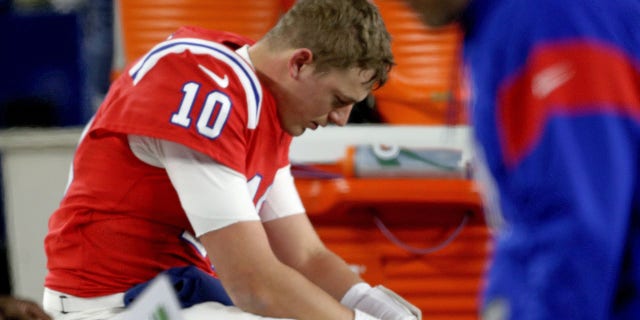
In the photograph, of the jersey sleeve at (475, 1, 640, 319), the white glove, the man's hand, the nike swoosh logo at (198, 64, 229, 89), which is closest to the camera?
the jersey sleeve at (475, 1, 640, 319)

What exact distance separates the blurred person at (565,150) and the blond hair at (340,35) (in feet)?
2.65

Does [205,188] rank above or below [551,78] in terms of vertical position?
below

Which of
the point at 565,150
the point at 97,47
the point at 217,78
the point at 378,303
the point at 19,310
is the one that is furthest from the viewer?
the point at 97,47

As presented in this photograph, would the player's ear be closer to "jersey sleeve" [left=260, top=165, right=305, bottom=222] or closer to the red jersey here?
the red jersey

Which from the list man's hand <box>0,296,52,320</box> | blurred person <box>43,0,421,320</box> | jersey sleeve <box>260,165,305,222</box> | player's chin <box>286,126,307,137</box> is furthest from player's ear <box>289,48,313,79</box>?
man's hand <box>0,296,52,320</box>

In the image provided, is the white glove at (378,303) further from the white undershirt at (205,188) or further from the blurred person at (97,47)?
the blurred person at (97,47)

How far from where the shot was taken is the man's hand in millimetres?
1562

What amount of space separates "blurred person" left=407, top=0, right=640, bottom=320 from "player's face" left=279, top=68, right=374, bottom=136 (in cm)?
83

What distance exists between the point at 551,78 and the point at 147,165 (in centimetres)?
101

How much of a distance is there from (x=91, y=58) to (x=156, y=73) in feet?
7.21

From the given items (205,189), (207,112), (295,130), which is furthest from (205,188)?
(295,130)

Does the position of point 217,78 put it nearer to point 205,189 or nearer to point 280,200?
point 205,189

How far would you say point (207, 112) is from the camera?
164cm

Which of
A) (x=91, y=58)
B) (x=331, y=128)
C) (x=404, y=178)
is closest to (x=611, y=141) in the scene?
(x=404, y=178)
